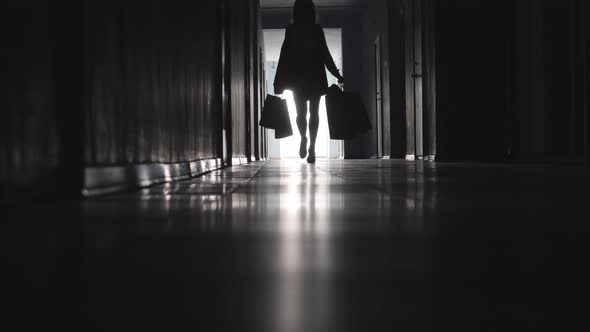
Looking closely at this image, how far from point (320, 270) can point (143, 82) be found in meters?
1.29

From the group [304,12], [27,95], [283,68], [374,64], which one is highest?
[374,64]

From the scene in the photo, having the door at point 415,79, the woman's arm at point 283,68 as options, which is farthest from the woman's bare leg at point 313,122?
the door at point 415,79

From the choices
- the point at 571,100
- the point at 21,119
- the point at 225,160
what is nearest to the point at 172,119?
the point at 21,119

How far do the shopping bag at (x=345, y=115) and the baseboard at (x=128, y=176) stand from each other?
293 centimetres

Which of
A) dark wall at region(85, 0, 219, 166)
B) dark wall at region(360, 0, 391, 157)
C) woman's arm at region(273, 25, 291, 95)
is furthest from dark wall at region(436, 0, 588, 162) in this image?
dark wall at region(360, 0, 391, 157)

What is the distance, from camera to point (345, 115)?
5.05m

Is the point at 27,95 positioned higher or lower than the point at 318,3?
lower

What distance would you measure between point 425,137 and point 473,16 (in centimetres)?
135

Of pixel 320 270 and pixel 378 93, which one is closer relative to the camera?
pixel 320 270

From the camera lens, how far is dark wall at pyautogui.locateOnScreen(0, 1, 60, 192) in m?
0.87

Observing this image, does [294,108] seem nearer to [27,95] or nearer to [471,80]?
[471,80]

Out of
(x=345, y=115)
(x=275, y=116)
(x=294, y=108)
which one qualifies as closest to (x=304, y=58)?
(x=345, y=115)

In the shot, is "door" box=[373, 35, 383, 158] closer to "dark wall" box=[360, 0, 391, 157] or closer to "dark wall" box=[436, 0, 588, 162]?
"dark wall" box=[360, 0, 391, 157]

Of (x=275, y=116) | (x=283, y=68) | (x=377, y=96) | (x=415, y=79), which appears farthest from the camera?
(x=377, y=96)
